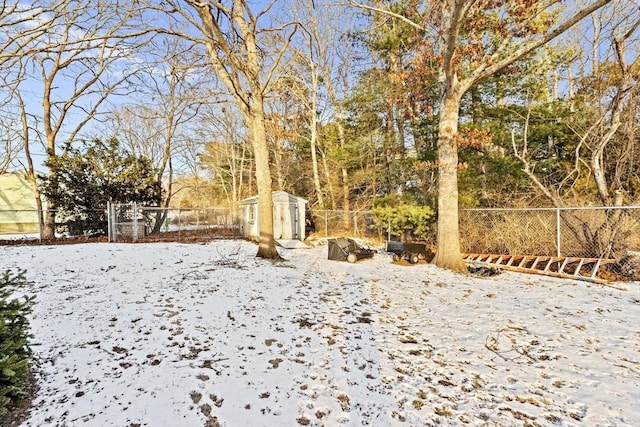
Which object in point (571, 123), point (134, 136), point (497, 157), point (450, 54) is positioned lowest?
point (497, 157)

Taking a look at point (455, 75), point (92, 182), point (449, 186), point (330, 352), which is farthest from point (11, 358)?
point (92, 182)

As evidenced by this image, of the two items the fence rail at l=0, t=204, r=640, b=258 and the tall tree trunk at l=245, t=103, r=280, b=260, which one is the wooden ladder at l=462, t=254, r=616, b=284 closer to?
the fence rail at l=0, t=204, r=640, b=258

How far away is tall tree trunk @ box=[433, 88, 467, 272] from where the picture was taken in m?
7.11

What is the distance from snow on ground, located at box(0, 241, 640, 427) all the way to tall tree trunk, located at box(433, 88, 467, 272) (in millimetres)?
1505

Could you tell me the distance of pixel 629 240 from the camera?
22.5ft

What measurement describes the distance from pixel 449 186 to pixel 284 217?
7.90m

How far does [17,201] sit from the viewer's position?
21000 mm

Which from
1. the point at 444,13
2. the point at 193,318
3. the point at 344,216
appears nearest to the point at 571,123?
the point at 444,13

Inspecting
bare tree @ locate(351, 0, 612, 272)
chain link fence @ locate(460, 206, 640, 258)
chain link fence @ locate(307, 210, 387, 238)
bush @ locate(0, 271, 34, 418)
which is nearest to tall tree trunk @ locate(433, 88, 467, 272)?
bare tree @ locate(351, 0, 612, 272)

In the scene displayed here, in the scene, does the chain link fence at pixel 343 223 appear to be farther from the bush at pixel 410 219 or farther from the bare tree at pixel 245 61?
the bare tree at pixel 245 61

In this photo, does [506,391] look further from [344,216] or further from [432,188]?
[344,216]

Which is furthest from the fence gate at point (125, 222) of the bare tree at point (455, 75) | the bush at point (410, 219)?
the bare tree at point (455, 75)

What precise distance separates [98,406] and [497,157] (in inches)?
442

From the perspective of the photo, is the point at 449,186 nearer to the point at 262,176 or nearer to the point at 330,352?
the point at 262,176
